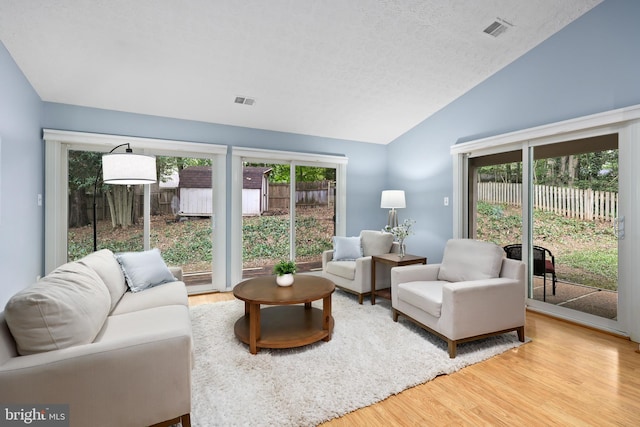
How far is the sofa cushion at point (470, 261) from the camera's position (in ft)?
9.06

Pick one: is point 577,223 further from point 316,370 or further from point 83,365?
point 83,365

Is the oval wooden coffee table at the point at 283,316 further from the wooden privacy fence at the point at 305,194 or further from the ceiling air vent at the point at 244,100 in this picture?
the ceiling air vent at the point at 244,100

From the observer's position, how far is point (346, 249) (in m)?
4.21

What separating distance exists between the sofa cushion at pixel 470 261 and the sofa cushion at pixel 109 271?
2.98m

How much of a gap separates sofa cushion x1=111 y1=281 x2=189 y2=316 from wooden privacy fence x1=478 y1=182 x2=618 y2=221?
3.82m

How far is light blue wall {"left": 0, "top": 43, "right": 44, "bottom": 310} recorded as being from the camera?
8.04ft

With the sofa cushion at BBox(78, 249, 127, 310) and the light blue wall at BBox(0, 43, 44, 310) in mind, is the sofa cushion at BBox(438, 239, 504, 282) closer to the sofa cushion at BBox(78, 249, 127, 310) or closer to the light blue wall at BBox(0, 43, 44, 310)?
the sofa cushion at BBox(78, 249, 127, 310)

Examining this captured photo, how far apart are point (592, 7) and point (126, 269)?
16.3 feet

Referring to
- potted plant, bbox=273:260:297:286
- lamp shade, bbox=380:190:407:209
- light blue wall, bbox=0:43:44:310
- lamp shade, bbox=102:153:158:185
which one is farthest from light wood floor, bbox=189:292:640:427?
light blue wall, bbox=0:43:44:310

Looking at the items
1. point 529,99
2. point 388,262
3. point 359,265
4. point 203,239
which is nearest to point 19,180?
point 203,239

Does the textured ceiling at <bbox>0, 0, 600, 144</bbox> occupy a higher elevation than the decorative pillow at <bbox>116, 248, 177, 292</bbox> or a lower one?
higher

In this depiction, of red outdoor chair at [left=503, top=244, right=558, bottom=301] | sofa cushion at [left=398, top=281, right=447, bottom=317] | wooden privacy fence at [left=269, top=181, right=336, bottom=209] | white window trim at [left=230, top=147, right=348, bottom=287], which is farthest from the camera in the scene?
wooden privacy fence at [left=269, top=181, right=336, bottom=209]

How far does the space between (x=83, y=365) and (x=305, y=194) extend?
3.81 meters

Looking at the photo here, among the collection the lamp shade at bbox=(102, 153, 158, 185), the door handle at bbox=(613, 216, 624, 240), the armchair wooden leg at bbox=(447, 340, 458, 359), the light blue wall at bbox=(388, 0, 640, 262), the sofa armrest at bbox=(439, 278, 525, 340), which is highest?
the light blue wall at bbox=(388, 0, 640, 262)
